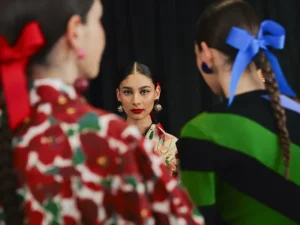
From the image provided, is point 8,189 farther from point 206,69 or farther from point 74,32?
point 206,69

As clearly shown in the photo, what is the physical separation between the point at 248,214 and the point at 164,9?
2320 mm

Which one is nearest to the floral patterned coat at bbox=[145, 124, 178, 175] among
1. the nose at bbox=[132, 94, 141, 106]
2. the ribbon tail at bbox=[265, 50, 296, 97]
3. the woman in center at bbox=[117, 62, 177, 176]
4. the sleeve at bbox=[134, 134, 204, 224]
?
the woman in center at bbox=[117, 62, 177, 176]

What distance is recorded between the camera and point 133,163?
766mm

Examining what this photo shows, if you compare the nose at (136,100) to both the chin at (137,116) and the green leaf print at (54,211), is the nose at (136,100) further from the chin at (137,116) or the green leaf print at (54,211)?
the green leaf print at (54,211)

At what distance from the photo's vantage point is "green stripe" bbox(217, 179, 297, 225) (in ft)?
3.55

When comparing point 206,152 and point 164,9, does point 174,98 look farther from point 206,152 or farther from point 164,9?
point 206,152

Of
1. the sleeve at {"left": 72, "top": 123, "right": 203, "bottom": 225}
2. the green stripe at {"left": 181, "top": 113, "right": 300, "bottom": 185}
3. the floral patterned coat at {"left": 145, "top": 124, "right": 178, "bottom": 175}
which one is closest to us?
the sleeve at {"left": 72, "top": 123, "right": 203, "bottom": 225}

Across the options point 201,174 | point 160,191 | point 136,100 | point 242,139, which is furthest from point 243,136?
point 136,100

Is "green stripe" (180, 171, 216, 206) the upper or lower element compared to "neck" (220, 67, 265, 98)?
lower

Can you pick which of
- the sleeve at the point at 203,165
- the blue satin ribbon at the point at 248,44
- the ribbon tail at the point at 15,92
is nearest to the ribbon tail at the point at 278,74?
the blue satin ribbon at the point at 248,44

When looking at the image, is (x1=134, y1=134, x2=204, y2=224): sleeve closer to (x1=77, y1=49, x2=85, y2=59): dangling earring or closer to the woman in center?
(x1=77, y1=49, x2=85, y2=59): dangling earring

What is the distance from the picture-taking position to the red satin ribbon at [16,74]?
77 cm

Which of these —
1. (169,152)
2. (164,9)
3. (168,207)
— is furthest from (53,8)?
(164,9)

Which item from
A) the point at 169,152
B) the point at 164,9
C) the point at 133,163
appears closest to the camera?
the point at 133,163
